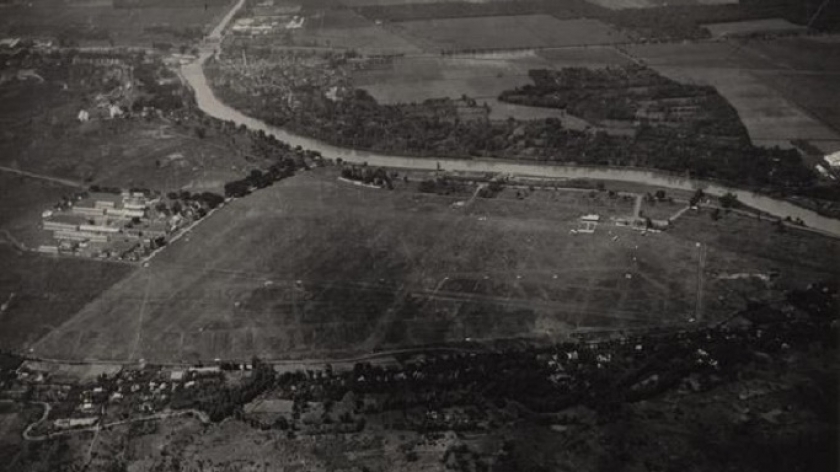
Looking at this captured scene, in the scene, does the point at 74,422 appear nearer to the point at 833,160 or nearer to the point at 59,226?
the point at 59,226

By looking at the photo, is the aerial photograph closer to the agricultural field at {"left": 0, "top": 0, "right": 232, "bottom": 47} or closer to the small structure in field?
the small structure in field

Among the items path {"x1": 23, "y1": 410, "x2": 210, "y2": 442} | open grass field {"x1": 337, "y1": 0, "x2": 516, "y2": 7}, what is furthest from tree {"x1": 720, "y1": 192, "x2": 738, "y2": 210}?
open grass field {"x1": 337, "y1": 0, "x2": 516, "y2": 7}

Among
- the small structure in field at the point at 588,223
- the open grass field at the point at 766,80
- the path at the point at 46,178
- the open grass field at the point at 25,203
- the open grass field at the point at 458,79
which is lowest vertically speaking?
the open grass field at the point at 25,203

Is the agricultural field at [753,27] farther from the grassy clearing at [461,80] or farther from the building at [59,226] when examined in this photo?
the building at [59,226]

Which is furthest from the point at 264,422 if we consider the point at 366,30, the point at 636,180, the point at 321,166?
the point at 366,30

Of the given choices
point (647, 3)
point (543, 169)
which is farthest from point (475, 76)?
point (647, 3)

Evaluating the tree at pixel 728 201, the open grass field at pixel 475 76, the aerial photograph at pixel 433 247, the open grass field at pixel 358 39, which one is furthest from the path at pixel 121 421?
the open grass field at pixel 358 39

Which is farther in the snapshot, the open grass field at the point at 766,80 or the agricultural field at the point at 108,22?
the agricultural field at the point at 108,22
